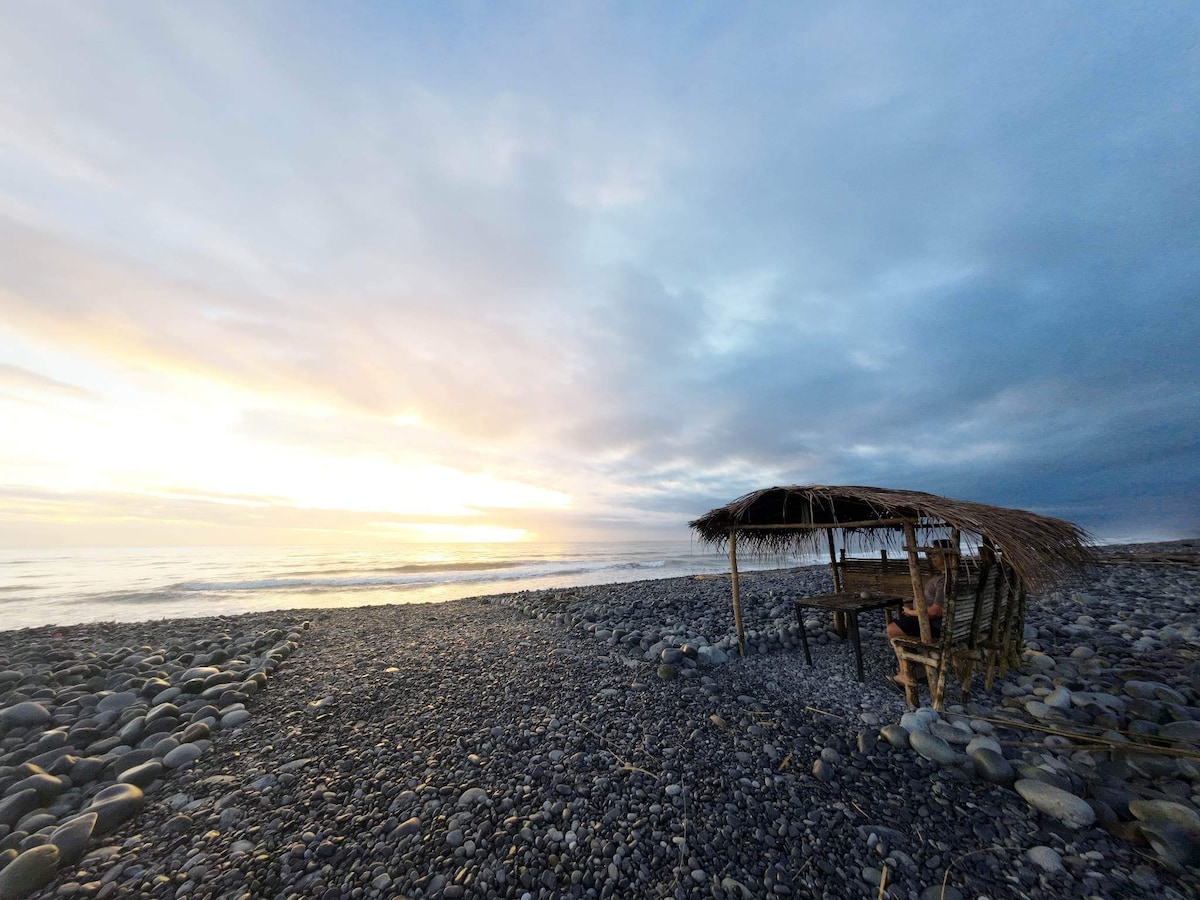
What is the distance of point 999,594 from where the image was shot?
605 centimetres

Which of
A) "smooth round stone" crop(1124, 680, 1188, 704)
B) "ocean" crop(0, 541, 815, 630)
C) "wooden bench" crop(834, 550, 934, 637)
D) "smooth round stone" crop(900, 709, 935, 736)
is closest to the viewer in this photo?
"smooth round stone" crop(900, 709, 935, 736)

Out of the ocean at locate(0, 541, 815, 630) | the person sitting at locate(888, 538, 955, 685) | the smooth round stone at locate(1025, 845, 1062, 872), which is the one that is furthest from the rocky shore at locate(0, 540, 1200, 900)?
the ocean at locate(0, 541, 815, 630)

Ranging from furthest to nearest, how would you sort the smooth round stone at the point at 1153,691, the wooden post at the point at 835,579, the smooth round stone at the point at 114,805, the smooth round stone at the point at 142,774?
1. the wooden post at the point at 835,579
2. the smooth round stone at the point at 1153,691
3. the smooth round stone at the point at 142,774
4. the smooth round stone at the point at 114,805

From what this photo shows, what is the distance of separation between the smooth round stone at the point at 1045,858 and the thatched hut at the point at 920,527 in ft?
7.84

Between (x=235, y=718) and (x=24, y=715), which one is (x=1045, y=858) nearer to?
(x=235, y=718)

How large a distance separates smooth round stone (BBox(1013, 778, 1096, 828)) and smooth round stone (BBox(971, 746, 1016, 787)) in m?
0.16

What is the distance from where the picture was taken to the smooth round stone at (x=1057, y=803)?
3459mm

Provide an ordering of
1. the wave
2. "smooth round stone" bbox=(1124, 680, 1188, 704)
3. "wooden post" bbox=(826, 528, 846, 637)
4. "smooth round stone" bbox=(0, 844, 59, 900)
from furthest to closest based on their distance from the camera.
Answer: the wave < "wooden post" bbox=(826, 528, 846, 637) < "smooth round stone" bbox=(1124, 680, 1188, 704) < "smooth round stone" bbox=(0, 844, 59, 900)

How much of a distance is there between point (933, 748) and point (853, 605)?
2.32 m

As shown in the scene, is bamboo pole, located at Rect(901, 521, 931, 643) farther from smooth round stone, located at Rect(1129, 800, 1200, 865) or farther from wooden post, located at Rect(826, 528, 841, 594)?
wooden post, located at Rect(826, 528, 841, 594)

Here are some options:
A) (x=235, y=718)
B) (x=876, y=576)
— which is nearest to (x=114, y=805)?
(x=235, y=718)

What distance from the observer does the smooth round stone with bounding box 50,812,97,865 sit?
329 centimetres

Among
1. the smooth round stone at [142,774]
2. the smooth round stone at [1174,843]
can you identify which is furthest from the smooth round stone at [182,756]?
the smooth round stone at [1174,843]

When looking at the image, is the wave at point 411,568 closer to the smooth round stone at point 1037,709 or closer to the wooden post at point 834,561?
the wooden post at point 834,561
